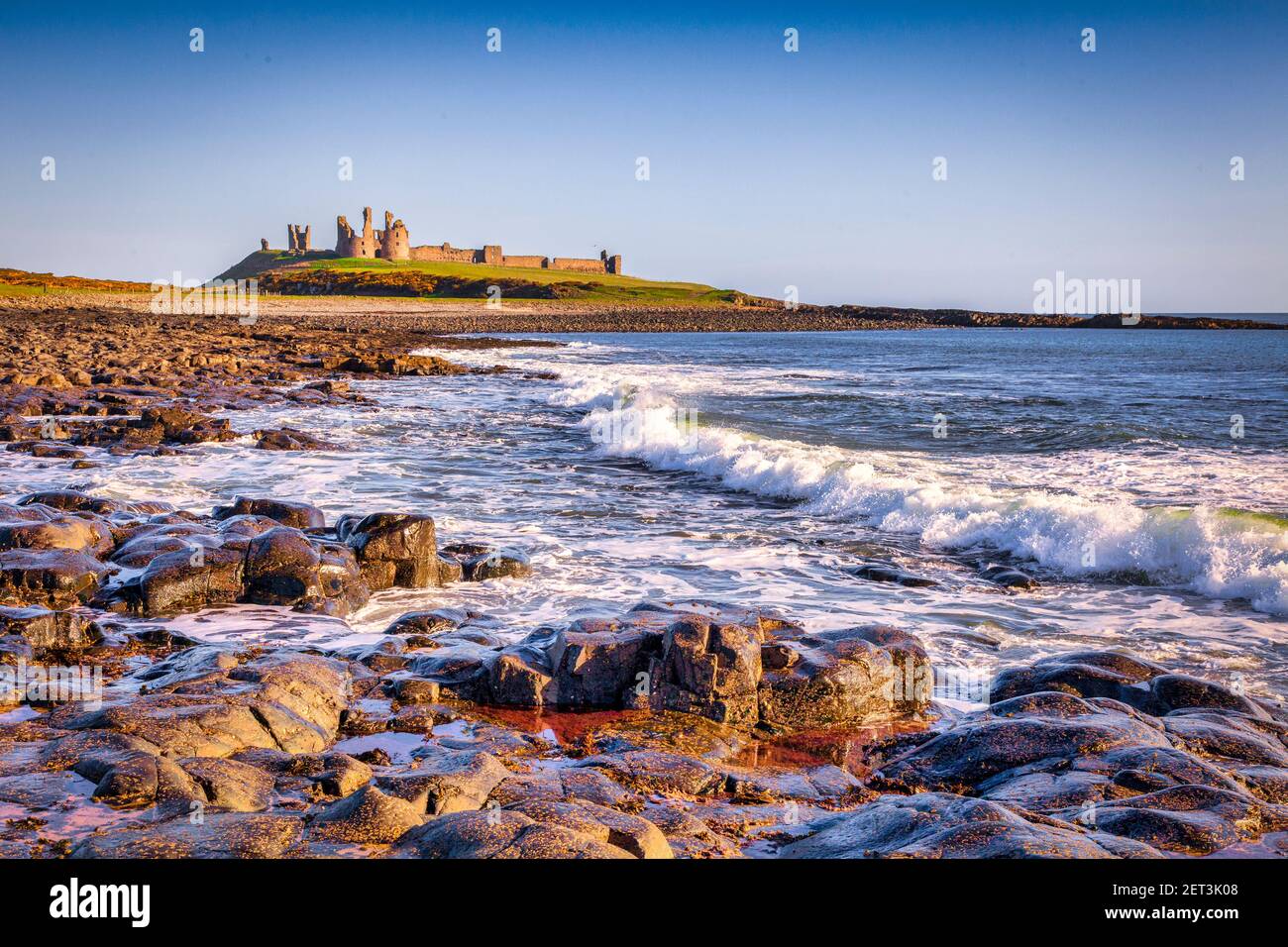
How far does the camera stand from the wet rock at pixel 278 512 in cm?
1120

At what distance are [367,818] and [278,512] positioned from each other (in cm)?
781

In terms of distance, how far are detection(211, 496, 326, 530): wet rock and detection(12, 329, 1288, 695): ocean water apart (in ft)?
6.31

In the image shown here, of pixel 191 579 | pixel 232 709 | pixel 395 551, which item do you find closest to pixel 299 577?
pixel 191 579

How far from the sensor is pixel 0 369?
26422mm

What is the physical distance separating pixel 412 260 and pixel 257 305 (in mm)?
73819

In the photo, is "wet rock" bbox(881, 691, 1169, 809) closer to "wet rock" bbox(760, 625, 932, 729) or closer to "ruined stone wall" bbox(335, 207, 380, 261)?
"wet rock" bbox(760, 625, 932, 729)

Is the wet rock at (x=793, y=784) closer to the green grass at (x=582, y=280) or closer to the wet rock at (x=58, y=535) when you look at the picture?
the wet rock at (x=58, y=535)

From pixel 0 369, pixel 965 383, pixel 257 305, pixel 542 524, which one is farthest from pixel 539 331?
pixel 542 524

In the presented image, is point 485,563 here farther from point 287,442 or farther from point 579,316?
point 579,316

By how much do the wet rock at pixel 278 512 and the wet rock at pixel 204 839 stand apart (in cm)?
732

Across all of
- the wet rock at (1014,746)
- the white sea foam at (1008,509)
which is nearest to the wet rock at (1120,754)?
the wet rock at (1014,746)

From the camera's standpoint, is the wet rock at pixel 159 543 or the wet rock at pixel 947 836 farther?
the wet rock at pixel 159 543
